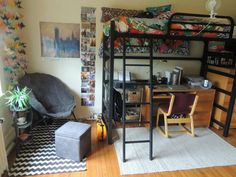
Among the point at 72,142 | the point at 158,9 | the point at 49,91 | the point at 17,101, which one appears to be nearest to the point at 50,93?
the point at 49,91

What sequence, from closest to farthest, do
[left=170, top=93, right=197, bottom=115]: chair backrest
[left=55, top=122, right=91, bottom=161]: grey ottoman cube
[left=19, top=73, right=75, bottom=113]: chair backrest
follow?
[left=55, top=122, right=91, bottom=161]: grey ottoman cube, [left=170, top=93, right=197, bottom=115]: chair backrest, [left=19, top=73, right=75, bottom=113]: chair backrest

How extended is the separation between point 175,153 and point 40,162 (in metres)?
1.78

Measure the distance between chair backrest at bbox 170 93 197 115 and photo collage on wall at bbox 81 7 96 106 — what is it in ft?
4.94

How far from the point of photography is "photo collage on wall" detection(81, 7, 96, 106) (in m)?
3.33

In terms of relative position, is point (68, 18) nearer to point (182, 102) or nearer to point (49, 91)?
point (49, 91)

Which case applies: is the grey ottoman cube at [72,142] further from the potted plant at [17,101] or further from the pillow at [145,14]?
the pillow at [145,14]

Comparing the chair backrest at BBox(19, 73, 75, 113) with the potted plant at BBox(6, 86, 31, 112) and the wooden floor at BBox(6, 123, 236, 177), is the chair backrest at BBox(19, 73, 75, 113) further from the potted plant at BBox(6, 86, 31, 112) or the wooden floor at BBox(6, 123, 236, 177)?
the wooden floor at BBox(6, 123, 236, 177)

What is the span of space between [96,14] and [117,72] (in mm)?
1049

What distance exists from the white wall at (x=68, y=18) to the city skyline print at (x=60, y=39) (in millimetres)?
73

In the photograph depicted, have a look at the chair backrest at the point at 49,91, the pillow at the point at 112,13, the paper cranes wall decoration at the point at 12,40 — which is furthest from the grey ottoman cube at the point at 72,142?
the pillow at the point at 112,13

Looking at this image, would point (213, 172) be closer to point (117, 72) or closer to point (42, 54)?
point (117, 72)

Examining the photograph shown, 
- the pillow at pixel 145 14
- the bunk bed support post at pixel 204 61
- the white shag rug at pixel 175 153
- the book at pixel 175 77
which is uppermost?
the pillow at pixel 145 14

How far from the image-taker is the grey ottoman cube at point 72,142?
242cm

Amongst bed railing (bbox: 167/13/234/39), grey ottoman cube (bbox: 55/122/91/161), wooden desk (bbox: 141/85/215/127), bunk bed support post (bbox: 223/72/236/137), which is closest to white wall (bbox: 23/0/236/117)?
wooden desk (bbox: 141/85/215/127)
